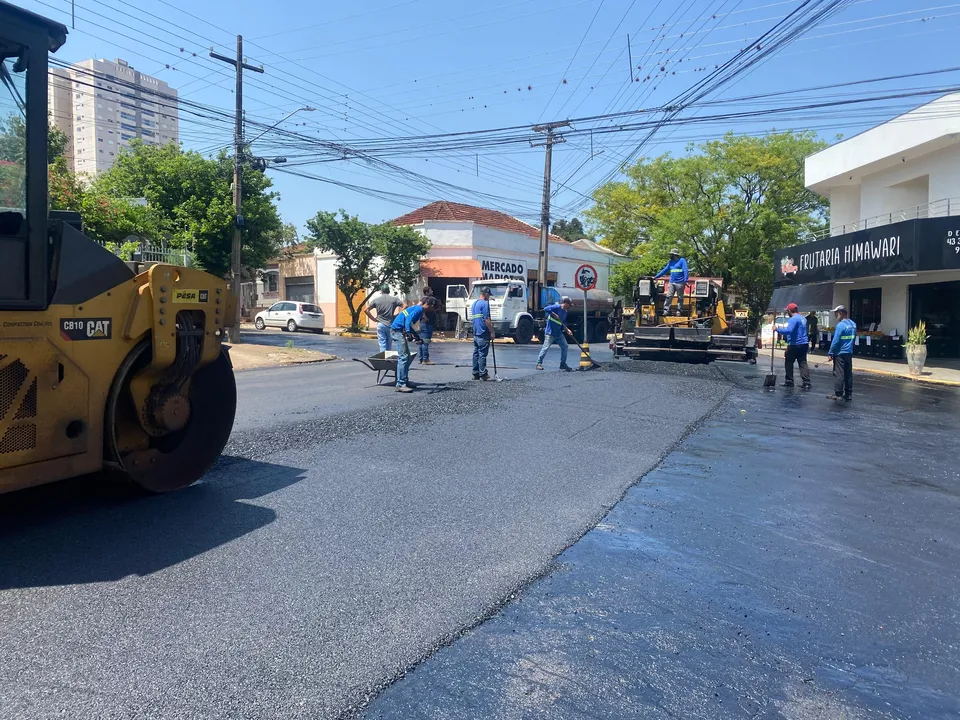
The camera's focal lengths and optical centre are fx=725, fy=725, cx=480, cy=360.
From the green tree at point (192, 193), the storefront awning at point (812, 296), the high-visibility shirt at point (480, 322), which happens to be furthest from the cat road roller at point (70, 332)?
the storefront awning at point (812, 296)

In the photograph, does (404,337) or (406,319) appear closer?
(404,337)

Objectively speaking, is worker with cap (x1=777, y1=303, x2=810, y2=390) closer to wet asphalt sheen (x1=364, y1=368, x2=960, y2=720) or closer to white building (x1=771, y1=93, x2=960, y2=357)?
wet asphalt sheen (x1=364, y1=368, x2=960, y2=720)

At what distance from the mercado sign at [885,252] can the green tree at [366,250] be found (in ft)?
54.3

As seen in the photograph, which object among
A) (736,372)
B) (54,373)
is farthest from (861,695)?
(736,372)

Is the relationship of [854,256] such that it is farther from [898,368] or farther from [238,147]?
[238,147]

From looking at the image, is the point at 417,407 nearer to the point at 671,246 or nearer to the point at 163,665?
the point at 163,665

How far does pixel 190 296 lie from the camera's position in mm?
5094

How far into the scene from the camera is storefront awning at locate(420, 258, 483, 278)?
35.5 meters

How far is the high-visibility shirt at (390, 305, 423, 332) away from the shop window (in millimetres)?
18430

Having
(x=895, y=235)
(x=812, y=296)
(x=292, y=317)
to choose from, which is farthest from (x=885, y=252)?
(x=292, y=317)

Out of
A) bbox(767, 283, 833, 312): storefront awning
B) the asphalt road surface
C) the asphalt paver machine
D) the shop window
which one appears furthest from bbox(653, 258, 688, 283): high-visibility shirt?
bbox(767, 283, 833, 312): storefront awning

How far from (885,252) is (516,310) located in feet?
40.7

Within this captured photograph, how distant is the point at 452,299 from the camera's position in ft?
98.6

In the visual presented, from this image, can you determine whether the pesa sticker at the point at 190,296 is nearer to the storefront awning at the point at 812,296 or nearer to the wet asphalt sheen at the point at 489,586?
the wet asphalt sheen at the point at 489,586
